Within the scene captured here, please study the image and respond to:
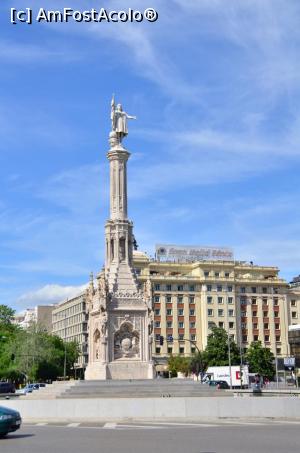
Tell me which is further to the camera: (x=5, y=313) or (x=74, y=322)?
(x=74, y=322)

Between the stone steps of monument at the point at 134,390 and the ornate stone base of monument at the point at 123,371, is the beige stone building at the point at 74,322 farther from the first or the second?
the stone steps of monument at the point at 134,390

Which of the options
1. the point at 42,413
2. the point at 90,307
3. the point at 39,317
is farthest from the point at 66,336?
the point at 42,413

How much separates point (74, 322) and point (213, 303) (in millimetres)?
32572

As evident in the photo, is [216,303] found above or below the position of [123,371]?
above

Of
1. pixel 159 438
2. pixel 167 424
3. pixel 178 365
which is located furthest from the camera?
pixel 178 365

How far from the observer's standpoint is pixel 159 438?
20.2 meters

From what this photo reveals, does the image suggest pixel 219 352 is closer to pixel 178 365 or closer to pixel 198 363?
pixel 198 363

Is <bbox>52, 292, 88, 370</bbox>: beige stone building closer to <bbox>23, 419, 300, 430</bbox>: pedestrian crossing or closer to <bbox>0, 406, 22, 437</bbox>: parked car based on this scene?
<bbox>23, 419, 300, 430</bbox>: pedestrian crossing

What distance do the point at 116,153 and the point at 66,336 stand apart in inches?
3684

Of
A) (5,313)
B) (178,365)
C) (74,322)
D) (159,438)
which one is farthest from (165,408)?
(74,322)

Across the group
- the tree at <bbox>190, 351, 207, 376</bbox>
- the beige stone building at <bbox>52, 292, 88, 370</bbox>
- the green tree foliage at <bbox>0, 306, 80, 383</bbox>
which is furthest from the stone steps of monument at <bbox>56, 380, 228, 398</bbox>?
the beige stone building at <bbox>52, 292, 88, 370</bbox>

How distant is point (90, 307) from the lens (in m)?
43.1

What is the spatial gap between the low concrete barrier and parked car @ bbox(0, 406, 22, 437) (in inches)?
266

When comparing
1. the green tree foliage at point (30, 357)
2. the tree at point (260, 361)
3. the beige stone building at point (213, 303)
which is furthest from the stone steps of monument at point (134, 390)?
the beige stone building at point (213, 303)
